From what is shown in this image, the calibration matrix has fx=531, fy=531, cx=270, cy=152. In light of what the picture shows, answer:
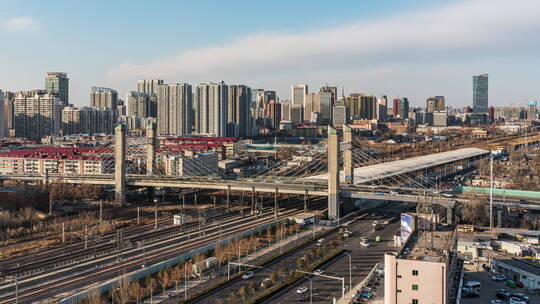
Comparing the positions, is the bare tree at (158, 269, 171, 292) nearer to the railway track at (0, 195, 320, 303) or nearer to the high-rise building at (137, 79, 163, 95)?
the railway track at (0, 195, 320, 303)

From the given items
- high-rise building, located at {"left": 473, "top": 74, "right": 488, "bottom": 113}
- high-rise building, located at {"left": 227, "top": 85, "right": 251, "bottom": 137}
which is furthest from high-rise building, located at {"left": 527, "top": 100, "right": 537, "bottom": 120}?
high-rise building, located at {"left": 227, "top": 85, "right": 251, "bottom": 137}

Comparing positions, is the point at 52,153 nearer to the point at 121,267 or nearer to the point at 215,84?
the point at 121,267

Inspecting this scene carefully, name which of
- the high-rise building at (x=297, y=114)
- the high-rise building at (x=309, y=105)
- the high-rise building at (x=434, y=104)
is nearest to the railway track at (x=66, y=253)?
the high-rise building at (x=297, y=114)

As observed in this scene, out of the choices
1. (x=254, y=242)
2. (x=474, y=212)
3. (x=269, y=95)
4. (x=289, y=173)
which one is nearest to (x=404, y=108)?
(x=269, y=95)

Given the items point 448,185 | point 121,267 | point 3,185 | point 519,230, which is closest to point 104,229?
point 121,267

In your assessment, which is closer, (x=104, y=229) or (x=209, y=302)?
(x=209, y=302)

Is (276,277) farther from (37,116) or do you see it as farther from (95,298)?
(37,116)

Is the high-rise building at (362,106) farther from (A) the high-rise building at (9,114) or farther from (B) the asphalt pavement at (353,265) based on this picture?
(B) the asphalt pavement at (353,265)
